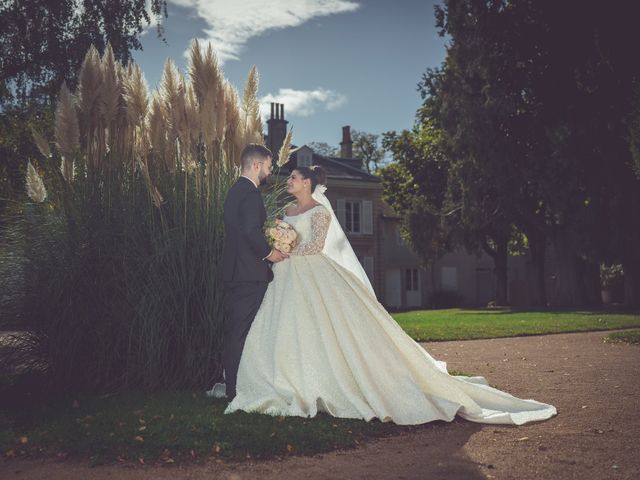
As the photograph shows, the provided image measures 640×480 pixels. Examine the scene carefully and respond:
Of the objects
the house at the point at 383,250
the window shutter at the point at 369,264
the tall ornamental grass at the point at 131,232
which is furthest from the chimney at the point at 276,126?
the tall ornamental grass at the point at 131,232

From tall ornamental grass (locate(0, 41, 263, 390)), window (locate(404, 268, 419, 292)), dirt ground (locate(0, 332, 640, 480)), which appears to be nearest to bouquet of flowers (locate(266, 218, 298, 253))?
tall ornamental grass (locate(0, 41, 263, 390))

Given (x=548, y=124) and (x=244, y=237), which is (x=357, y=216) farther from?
(x=244, y=237)

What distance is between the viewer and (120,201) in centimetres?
654

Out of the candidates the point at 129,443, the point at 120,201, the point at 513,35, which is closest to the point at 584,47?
the point at 513,35

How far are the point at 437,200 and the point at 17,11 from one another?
838 inches

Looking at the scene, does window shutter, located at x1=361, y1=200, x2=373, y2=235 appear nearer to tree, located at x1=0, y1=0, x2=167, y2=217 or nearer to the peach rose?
tree, located at x1=0, y1=0, x2=167, y2=217

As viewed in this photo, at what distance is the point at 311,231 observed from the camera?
568 cm

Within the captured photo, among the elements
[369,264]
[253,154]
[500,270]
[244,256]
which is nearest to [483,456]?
[244,256]

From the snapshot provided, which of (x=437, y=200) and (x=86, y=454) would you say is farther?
(x=437, y=200)

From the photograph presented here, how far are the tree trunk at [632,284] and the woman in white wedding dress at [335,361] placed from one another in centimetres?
1904

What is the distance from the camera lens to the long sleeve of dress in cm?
566

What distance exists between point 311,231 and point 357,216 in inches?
1075

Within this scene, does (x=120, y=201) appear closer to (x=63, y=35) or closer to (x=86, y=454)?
(x=86, y=454)

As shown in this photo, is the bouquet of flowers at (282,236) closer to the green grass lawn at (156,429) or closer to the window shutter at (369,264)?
the green grass lawn at (156,429)
